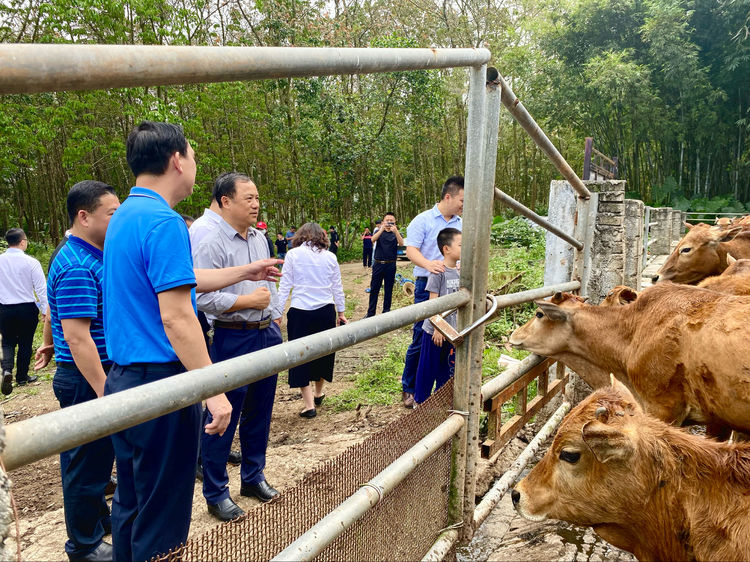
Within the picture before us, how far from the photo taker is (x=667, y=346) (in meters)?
3.15

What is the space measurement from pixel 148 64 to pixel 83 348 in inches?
78.1

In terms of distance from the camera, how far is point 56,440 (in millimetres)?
802

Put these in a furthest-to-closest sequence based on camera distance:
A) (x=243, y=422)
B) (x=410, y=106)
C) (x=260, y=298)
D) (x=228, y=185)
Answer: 1. (x=410, y=106)
2. (x=243, y=422)
3. (x=228, y=185)
4. (x=260, y=298)

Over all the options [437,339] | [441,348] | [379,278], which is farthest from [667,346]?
[379,278]

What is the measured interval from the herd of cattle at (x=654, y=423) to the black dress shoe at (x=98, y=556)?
210 centimetres

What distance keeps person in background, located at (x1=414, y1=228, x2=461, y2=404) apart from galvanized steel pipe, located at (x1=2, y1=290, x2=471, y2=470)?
2760 millimetres

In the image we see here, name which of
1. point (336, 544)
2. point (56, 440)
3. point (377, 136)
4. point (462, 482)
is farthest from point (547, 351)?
point (377, 136)

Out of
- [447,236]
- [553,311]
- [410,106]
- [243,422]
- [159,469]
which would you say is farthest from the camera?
[410,106]

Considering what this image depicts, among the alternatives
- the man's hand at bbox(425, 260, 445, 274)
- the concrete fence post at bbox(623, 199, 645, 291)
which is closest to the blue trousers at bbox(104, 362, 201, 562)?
the man's hand at bbox(425, 260, 445, 274)

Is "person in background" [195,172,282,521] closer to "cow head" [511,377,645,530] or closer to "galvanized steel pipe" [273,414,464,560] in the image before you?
"galvanized steel pipe" [273,414,464,560]

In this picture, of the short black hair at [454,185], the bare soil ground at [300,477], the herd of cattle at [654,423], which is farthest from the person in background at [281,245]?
the herd of cattle at [654,423]

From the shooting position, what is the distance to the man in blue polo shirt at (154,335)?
1844 millimetres

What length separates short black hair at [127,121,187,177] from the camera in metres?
2.00

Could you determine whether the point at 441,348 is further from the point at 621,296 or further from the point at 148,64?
the point at 148,64
